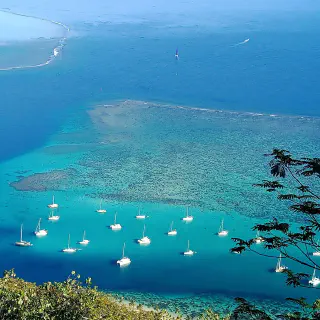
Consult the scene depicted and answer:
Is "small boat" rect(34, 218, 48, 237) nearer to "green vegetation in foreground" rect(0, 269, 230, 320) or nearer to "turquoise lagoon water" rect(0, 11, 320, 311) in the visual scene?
"turquoise lagoon water" rect(0, 11, 320, 311)

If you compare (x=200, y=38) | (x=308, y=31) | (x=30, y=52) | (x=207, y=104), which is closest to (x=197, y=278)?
(x=207, y=104)

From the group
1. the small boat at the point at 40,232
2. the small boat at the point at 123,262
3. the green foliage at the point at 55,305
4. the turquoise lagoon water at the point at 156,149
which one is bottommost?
the green foliage at the point at 55,305

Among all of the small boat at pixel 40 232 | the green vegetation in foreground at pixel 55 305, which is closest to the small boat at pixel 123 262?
the small boat at pixel 40 232

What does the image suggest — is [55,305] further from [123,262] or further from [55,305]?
[123,262]

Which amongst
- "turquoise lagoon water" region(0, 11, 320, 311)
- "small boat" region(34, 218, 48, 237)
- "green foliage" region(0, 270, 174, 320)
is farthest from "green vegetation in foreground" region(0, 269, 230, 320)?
"small boat" region(34, 218, 48, 237)

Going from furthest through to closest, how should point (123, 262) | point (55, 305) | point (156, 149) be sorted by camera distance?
point (156, 149), point (123, 262), point (55, 305)

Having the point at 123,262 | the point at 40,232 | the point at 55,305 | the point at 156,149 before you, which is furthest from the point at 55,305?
the point at 156,149

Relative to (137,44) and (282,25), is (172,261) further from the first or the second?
(282,25)

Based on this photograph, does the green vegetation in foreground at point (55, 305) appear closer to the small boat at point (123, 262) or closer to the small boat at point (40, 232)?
the small boat at point (123, 262)
